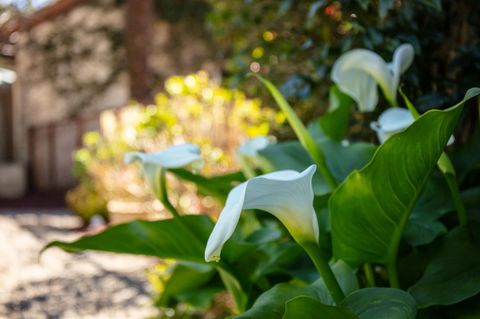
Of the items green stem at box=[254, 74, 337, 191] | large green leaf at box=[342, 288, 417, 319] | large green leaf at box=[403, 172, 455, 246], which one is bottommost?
large green leaf at box=[403, 172, 455, 246]

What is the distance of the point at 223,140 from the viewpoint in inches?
150

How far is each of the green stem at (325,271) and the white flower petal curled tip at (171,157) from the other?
30 cm

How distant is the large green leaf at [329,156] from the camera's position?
1134 mm

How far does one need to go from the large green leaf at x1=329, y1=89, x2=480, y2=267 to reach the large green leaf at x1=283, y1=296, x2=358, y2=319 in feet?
0.56

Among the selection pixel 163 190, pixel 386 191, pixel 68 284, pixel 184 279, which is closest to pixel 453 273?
pixel 386 191

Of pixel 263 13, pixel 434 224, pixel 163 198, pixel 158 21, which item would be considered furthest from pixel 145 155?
pixel 158 21

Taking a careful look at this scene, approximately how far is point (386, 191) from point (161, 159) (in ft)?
1.22

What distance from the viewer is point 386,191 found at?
810 mm

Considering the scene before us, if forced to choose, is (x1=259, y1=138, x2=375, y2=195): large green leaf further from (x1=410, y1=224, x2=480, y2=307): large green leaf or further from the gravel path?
the gravel path

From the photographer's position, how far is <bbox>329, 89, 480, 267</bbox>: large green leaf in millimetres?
746

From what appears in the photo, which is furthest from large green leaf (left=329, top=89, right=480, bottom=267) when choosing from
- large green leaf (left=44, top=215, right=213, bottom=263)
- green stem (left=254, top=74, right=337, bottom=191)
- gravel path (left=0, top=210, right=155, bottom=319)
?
gravel path (left=0, top=210, right=155, bottom=319)

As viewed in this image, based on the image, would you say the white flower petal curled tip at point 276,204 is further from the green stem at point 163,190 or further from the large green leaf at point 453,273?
the green stem at point 163,190

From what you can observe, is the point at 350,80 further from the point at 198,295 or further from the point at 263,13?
the point at 263,13

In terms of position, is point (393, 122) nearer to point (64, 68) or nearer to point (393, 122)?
A: point (393, 122)
